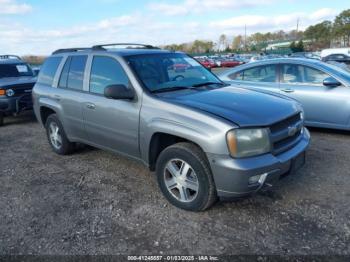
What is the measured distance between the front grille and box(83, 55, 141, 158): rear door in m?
1.58

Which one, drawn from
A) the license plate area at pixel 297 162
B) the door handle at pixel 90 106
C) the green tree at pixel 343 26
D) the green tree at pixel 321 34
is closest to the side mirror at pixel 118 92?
the door handle at pixel 90 106

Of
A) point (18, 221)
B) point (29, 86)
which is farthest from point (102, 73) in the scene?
point (29, 86)

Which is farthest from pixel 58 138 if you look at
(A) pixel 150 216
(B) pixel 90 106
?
(A) pixel 150 216

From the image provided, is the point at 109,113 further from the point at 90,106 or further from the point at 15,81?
the point at 15,81

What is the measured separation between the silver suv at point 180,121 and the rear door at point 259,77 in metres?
2.41

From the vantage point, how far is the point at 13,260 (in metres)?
3.06

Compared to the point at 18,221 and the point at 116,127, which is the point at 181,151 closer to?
the point at 116,127

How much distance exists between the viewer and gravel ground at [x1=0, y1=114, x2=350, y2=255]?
3182mm

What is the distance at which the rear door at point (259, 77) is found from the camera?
6992 mm

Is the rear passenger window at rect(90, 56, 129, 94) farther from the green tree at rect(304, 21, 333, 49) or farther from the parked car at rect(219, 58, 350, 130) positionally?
the green tree at rect(304, 21, 333, 49)

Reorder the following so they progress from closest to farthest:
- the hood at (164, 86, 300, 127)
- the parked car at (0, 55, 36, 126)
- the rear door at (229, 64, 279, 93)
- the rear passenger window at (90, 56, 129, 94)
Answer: the hood at (164, 86, 300, 127) → the rear passenger window at (90, 56, 129, 94) → the rear door at (229, 64, 279, 93) → the parked car at (0, 55, 36, 126)

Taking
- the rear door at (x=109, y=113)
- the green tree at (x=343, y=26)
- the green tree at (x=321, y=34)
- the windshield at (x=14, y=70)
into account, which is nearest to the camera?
the rear door at (x=109, y=113)

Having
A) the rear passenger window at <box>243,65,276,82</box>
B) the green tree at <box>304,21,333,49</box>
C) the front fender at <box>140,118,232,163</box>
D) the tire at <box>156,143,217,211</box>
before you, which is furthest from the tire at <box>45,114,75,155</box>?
the green tree at <box>304,21,333,49</box>

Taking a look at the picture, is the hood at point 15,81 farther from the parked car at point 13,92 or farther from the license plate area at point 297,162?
the license plate area at point 297,162
